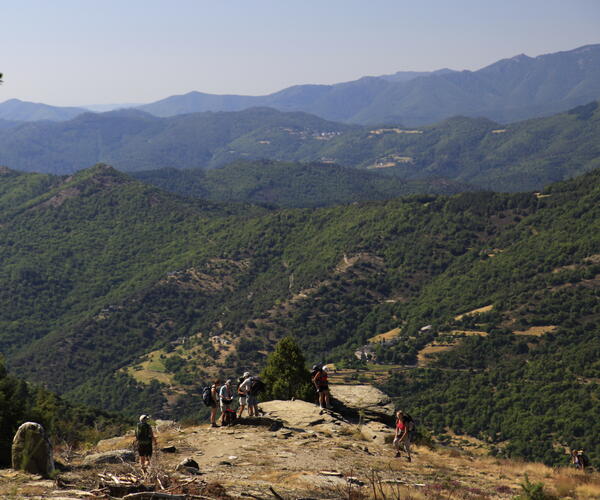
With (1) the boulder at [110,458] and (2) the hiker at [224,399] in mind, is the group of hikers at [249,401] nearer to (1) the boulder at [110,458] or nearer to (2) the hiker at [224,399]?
(2) the hiker at [224,399]

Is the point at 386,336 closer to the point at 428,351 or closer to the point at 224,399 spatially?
the point at 428,351

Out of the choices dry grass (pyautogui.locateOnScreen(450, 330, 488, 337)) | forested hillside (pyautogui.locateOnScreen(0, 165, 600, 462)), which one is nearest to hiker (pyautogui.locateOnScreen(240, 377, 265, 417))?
forested hillside (pyautogui.locateOnScreen(0, 165, 600, 462))

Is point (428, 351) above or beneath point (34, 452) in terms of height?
beneath

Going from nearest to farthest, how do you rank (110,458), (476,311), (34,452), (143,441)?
1. (34,452)
2. (143,441)
3. (110,458)
4. (476,311)

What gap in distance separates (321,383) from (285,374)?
12195mm

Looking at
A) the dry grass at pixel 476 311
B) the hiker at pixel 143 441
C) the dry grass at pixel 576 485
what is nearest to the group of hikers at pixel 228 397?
the hiker at pixel 143 441

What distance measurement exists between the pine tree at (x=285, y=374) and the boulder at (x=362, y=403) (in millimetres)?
4393

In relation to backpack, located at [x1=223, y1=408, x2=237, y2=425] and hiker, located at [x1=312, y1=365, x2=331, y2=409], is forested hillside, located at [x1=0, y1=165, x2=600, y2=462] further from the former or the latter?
backpack, located at [x1=223, y1=408, x2=237, y2=425]

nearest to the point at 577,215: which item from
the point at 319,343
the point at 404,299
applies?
the point at 404,299

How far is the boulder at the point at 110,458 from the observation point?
75.5 ft

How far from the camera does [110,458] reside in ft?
76.7

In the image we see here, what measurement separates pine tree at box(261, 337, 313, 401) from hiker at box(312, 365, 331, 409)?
9209 millimetres

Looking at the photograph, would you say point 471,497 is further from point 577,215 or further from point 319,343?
point 577,215

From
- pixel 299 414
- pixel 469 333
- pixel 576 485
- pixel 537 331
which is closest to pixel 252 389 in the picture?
pixel 299 414
